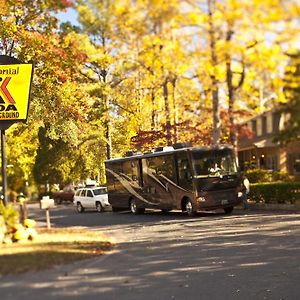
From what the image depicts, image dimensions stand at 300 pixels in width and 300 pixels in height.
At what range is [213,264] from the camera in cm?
976

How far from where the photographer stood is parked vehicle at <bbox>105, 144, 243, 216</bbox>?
20859 mm

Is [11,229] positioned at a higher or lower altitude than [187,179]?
lower

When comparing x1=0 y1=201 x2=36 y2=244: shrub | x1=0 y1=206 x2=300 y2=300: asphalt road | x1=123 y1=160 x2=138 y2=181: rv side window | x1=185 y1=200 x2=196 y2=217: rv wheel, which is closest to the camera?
x1=0 y1=206 x2=300 y2=300: asphalt road

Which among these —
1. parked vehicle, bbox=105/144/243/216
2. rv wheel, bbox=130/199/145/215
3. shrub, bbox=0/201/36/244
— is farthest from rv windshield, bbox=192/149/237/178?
shrub, bbox=0/201/36/244

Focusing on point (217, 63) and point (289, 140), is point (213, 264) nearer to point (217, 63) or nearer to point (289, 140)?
point (217, 63)

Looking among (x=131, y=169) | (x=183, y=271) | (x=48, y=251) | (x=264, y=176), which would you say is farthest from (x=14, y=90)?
(x=264, y=176)

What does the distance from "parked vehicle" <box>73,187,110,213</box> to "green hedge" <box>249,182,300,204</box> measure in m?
8.88

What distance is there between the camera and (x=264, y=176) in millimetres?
28000

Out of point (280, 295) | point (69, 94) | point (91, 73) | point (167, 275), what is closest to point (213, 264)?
point (167, 275)

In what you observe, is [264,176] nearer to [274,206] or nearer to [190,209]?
[274,206]

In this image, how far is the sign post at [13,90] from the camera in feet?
47.1

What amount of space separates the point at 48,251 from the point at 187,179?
1170 cm

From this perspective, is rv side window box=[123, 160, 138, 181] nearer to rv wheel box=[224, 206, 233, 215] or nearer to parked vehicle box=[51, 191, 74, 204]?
rv wheel box=[224, 206, 233, 215]

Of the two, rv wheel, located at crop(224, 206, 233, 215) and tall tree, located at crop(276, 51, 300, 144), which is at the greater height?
tall tree, located at crop(276, 51, 300, 144)
